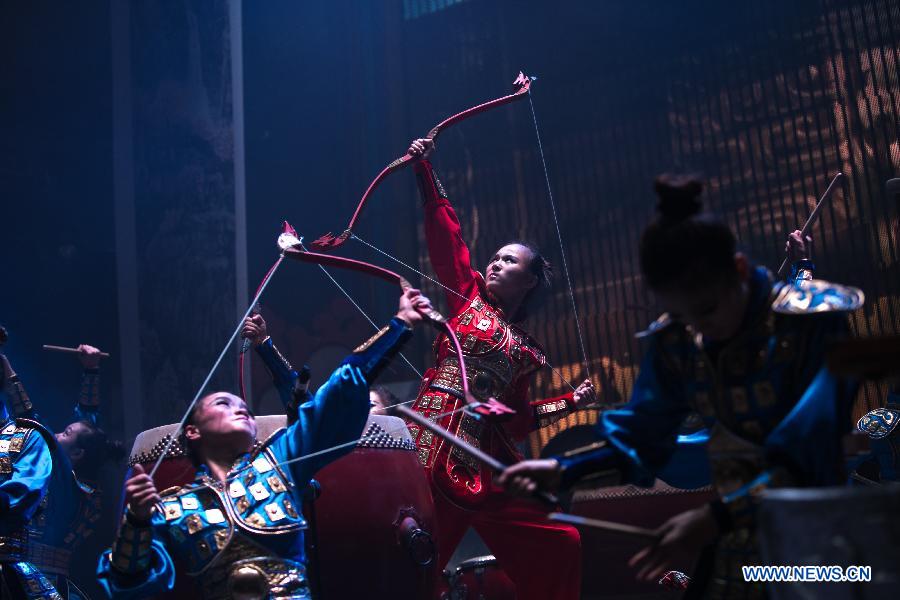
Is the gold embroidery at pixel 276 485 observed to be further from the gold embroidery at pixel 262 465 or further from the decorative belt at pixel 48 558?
the decorative belt at pixel 48 558

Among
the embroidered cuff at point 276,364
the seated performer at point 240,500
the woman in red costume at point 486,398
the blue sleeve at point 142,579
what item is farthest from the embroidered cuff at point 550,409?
the blue sleeve at point 142,579

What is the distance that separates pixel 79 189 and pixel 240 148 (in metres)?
0.95

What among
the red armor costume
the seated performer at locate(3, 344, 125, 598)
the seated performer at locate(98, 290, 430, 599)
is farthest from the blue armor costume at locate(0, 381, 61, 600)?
the red armor costume

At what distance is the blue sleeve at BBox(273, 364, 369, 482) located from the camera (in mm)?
2227

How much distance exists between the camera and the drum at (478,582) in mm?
3211

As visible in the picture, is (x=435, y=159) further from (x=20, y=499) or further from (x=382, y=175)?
(x=20, y=499)

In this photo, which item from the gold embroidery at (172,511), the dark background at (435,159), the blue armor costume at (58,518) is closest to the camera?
the gold embroidery at (172,511)

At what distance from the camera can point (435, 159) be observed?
591 centimetres

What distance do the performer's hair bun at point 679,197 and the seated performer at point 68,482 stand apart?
2055 millimetres

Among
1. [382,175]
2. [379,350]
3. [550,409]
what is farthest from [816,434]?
[382,175]

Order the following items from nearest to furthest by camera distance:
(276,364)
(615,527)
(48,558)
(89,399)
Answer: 1. (615,527)
2. (276,364)
3. (48,558)
4. (89,399)

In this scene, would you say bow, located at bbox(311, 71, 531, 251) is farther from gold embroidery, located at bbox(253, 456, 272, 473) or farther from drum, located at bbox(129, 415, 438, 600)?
gold embroidery, located at bbox(253, 456, 272, 473)

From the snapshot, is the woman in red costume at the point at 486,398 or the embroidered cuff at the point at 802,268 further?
the woman in red costume at the point at 486,398

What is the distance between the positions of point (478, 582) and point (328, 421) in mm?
1259
